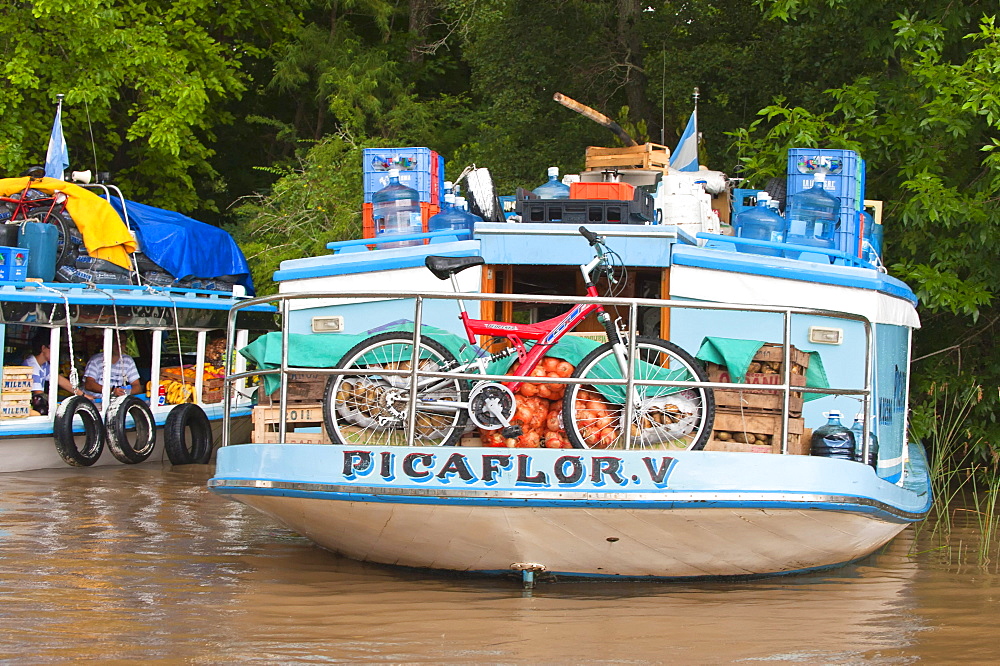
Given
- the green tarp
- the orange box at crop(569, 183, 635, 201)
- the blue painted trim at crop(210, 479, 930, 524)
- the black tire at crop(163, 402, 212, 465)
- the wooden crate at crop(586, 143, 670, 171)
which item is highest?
the wooden crate at crop(586, 143, 670, 171)

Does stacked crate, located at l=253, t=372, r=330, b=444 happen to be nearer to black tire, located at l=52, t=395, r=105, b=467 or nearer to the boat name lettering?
the boat name lettering

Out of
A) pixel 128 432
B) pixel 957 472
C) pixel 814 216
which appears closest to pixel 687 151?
pixel 814 216

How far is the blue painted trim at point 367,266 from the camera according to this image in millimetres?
8188

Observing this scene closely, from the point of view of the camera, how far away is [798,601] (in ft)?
22.6

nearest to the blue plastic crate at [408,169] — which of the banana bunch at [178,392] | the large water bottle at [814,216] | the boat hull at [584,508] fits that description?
the large water bottle at [814,216]

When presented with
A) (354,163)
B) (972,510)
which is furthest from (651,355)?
(354,163)

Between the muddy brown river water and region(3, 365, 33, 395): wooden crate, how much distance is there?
464 centimetres

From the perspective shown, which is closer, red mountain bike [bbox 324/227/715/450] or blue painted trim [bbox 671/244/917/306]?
red mountain bike [bbox 324/227/715/450]

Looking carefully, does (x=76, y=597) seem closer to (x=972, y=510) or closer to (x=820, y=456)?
(x=820, y=456)

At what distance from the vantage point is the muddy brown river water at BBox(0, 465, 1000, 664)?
18.6ft

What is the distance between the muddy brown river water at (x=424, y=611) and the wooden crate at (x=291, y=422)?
82cm

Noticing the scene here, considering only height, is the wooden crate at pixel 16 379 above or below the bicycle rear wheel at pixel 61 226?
below

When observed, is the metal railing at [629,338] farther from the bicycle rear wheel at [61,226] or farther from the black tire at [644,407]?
the bicycle rear wheel at [61,226]

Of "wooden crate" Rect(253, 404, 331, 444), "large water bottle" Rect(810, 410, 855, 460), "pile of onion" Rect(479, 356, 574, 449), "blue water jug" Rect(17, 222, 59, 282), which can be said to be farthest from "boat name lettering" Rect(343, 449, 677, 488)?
"blue water jug" Rect(17, 222, 59, 282)
